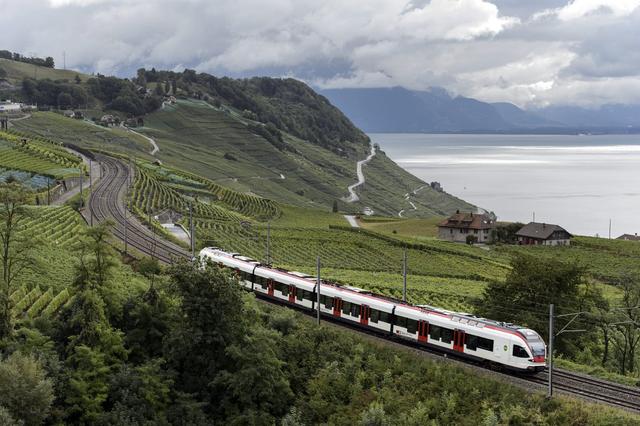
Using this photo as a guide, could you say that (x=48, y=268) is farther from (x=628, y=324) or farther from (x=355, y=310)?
(x=628, y=324)

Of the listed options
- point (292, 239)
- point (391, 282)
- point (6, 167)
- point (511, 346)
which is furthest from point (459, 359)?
point (6, 167)

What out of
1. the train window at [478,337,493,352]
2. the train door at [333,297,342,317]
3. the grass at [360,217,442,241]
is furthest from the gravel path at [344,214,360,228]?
the train window at [478,337,493,352]

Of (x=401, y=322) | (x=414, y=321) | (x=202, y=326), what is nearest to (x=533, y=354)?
(x=414, y=321)

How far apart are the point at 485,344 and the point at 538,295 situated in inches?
477

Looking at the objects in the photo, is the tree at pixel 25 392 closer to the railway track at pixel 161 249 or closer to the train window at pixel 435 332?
the railway track at pixel 161 249

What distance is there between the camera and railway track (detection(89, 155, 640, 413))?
28.4 metres

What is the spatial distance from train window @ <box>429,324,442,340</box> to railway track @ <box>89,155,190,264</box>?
14.5 metres

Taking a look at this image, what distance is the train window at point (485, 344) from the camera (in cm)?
3164

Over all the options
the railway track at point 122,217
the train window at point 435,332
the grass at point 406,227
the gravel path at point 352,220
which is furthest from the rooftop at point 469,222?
the train window at point 435,332

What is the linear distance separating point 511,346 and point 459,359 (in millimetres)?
3647

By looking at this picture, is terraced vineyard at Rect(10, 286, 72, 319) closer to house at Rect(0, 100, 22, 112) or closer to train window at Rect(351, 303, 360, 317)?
train window at Rect(351, 303, 360, 317)

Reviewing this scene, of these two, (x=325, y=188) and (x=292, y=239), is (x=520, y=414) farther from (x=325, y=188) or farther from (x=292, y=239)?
(x=325, y=188)

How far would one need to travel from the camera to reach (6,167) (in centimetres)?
8875

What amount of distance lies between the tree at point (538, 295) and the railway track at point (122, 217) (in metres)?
20.9
